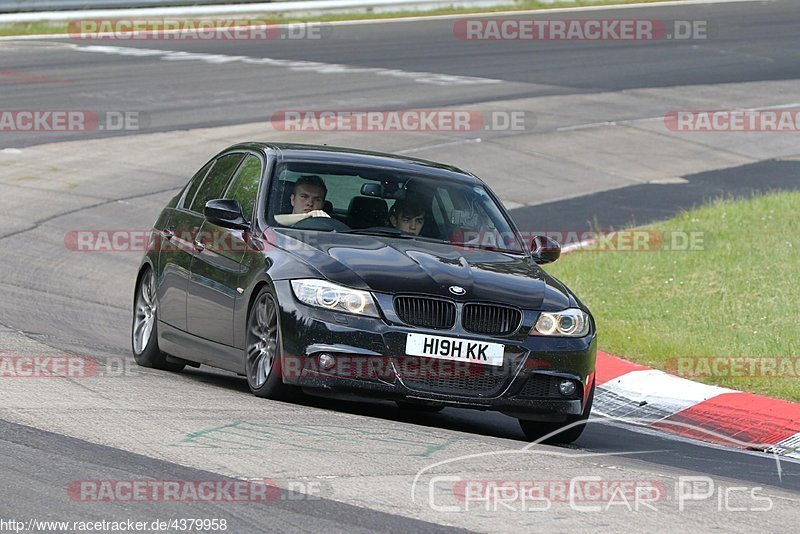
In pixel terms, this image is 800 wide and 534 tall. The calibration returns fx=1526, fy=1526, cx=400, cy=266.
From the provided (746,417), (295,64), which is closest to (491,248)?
(746,417)

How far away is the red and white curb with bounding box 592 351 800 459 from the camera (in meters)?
9.41

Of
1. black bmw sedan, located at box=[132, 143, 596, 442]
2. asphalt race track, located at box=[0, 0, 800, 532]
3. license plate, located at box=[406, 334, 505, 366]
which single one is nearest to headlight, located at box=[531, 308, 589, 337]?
black bmw sedan, located at box=[132, 143, 596, 442]

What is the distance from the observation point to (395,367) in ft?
26.9

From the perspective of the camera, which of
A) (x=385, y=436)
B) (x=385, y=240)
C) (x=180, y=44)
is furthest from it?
(x=180, y=44)

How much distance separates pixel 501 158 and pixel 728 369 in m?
11.5

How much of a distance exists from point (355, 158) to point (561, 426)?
7.46ft

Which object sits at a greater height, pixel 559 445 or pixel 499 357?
pixel 499 357

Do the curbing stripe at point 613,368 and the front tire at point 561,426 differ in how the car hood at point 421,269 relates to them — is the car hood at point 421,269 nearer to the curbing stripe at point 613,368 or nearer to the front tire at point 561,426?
the front tire at point 561,426

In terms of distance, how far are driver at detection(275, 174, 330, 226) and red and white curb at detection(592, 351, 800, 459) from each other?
2.45 meters

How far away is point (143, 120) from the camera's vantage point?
77.1 feet

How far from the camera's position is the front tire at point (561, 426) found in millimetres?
8758

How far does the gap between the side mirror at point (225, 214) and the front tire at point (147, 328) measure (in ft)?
4.28

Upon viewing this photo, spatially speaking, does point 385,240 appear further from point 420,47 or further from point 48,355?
point 420,47

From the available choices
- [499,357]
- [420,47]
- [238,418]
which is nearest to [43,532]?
[238,418]
